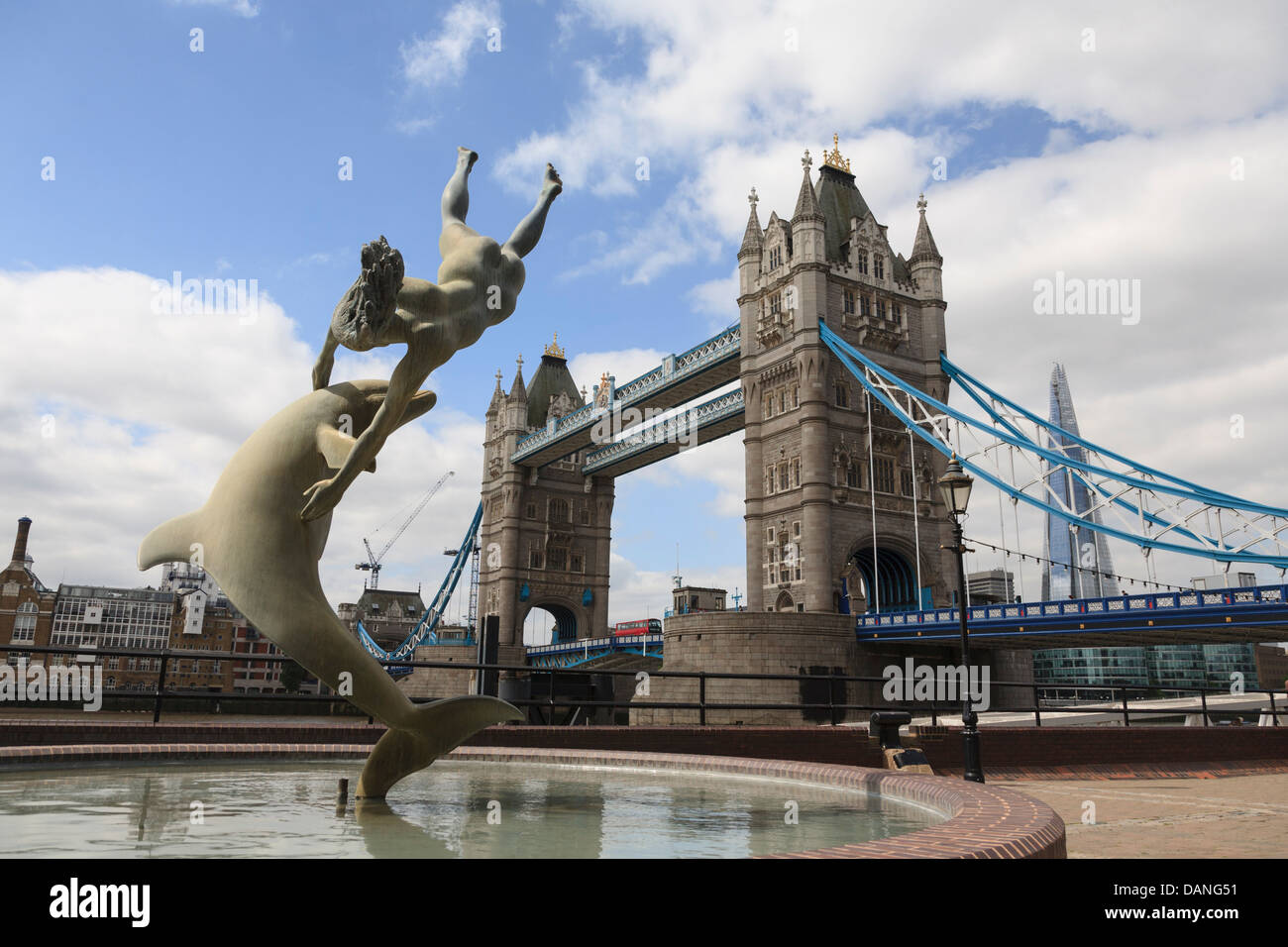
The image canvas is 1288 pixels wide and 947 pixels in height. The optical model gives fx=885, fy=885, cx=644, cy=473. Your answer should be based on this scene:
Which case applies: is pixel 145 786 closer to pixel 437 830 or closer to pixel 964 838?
pixel 437 830

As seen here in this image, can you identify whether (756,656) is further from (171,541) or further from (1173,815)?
(171,541)

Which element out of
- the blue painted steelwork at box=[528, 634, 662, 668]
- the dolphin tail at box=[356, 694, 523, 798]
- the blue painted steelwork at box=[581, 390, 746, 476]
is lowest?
the blue painted steelwork at box=[528, 634, 662, 668]

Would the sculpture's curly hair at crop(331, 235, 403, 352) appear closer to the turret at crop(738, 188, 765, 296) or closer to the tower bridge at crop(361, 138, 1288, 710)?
the tower bridge at crop(361, 138, 1288, 710)

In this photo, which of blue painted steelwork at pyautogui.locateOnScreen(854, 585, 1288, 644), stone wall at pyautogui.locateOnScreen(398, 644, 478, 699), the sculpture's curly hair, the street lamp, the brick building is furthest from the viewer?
the brick building

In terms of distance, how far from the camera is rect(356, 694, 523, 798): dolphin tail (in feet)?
16.2

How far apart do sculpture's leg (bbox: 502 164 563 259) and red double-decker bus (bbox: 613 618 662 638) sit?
40.4 m

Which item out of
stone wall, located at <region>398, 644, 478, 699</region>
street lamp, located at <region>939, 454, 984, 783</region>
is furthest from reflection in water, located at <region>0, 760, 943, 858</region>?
stone wall, located at <region>398, 644, 478, 699</region>

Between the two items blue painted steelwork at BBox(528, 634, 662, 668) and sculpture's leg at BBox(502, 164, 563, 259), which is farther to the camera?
blue painted steelwork at BBox(528, 634, 662, 668)

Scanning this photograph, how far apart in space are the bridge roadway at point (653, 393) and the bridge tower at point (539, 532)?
10.4 feet

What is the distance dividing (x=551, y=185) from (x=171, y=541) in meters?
3.26

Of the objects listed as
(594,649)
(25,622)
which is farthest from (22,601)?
(594,649)

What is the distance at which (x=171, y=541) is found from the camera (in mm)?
5004

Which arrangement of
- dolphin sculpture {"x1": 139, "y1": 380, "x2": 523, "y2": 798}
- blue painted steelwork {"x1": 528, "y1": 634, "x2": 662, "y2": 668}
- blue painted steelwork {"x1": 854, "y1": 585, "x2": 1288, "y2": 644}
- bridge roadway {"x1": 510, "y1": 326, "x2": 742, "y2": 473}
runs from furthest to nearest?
blue painted steelwork {"x1": 528, "y1": 634, "x2": 662, "y2": 668}, bridge roadway {"x1": 510, "y1": 326, "x2": 742, "y2": 473}, blue painted steelwork {"x1": 854, "y1": 585, "x2": 1288, "y2": 644}, dolphin sculpture {"x1": 139, "y1": 380, "x2": 523, "y2": 798}
